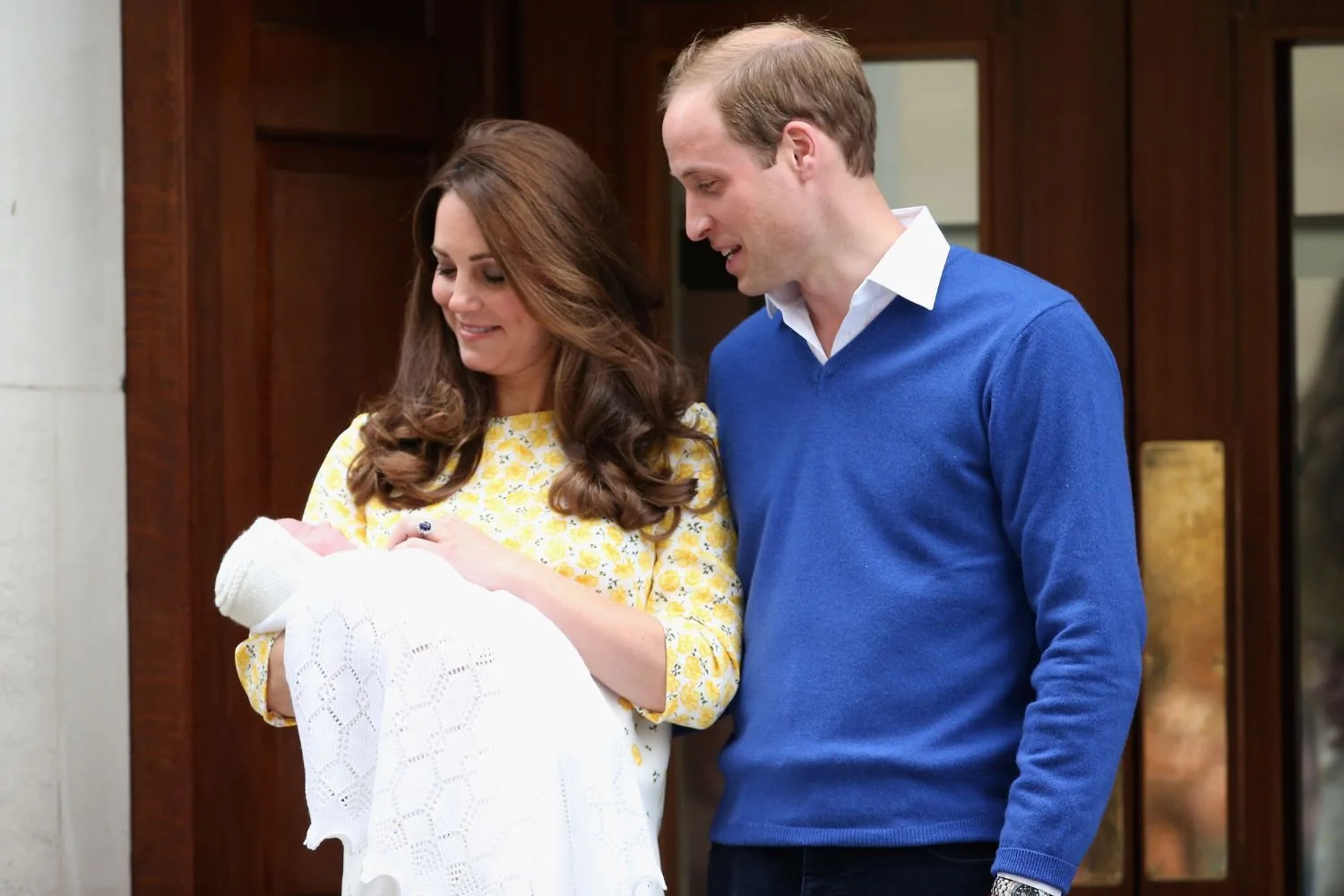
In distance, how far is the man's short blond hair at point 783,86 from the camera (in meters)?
2.06

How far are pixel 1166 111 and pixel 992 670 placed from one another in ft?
4.68

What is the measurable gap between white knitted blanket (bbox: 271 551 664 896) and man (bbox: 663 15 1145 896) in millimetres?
233

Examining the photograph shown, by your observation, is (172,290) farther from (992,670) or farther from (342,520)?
(992,670)

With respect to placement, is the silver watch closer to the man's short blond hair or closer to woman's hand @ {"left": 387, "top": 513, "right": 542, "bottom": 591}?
woman's hand @ {"left": 387, "top": 513, "right": 542, "bottom": 591}

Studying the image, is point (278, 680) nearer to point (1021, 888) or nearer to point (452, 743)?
point (452, 743)

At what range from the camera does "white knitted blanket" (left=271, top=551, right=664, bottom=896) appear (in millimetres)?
1863

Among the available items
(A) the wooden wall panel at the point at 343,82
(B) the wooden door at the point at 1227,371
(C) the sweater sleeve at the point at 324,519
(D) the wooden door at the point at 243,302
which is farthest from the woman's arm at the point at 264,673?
(B) the wooden door at the point at 1227,371

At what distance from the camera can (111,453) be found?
2.71m

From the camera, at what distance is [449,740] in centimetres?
187

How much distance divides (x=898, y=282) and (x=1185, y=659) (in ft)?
4.20

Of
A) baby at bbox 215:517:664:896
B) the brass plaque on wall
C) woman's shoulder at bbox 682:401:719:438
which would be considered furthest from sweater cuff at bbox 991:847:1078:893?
the brass plaque on wall

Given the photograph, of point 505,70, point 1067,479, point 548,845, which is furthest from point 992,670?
point 505,70

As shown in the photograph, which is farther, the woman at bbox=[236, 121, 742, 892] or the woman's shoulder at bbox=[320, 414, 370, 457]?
the woman's shoulder at bbox=[320, 414, 370, 457]

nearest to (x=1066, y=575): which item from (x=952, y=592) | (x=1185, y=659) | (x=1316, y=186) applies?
(x=952, y=592)
